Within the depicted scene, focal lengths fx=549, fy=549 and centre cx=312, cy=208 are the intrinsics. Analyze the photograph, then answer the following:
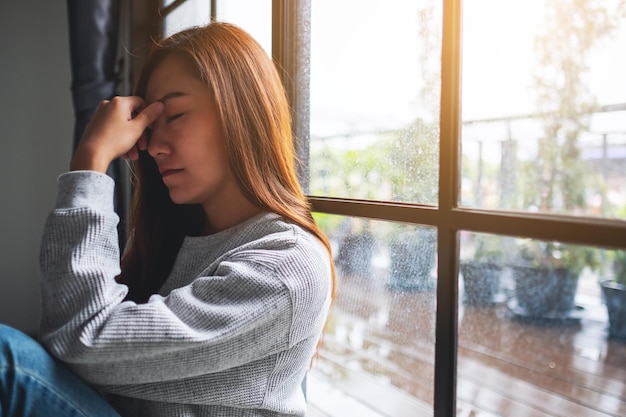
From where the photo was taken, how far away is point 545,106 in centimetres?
70

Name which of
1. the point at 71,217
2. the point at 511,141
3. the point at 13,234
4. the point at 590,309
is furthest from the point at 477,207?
the point at 13,234

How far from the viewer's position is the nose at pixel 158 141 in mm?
980

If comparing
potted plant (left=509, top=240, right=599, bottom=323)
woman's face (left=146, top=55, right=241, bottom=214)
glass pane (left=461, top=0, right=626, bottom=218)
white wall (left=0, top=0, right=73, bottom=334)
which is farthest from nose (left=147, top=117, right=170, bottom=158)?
white wall (left=0, top=0, right=73, bottom=334)

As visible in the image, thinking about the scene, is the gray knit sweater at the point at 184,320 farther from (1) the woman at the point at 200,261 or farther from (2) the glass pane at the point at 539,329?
(2) the glass pane at the point at 539,329

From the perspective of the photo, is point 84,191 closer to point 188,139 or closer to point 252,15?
point 188,139

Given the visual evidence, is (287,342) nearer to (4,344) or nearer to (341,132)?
(4,344)

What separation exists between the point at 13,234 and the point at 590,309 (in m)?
2.38

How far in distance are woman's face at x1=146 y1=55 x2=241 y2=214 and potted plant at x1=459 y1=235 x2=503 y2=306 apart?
17.4 inches

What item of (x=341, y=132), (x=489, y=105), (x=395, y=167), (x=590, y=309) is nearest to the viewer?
(x=590, y=309)

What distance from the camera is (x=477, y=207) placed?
784 millimetres

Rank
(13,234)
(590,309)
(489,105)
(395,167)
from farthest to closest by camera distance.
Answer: (13,234) < (395,167) < (489,105) < (590,309)

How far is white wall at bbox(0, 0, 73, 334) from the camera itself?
2332 millimetres

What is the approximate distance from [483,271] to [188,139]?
1.75ft

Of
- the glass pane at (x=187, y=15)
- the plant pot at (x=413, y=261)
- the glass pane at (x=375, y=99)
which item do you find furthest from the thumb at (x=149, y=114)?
the glass pane at (x=187, y=15)
